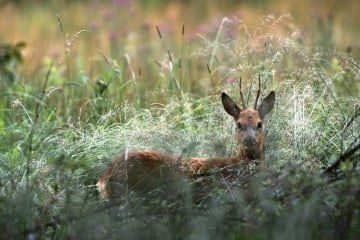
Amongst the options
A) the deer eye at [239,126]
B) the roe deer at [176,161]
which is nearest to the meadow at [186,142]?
the roe deer at [176,161]

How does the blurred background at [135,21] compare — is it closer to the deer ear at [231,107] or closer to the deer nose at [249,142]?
the deer ear at [231,107]

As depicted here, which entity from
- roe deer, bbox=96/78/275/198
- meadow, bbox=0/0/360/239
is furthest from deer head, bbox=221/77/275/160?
meadow, bbox=0/0/360/239

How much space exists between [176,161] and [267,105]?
0.85 metres

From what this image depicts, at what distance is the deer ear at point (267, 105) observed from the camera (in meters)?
6.36

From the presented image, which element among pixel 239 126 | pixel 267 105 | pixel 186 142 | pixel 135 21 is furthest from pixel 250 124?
pixel 135 21

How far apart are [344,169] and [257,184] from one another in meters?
0.53

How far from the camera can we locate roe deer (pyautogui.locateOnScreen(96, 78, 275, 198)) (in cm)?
571

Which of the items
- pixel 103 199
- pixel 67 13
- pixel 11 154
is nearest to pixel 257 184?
pixel 103 199

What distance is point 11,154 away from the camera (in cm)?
647

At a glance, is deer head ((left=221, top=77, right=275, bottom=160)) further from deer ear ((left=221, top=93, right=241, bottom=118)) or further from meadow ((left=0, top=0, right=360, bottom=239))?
meadow ((left=0, top=0, right=360, bottom=239))

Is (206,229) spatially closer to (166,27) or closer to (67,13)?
(166,27)

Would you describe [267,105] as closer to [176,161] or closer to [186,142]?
[186,142]

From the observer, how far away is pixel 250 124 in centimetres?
629

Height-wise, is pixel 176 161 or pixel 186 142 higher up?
pixel 186 142
